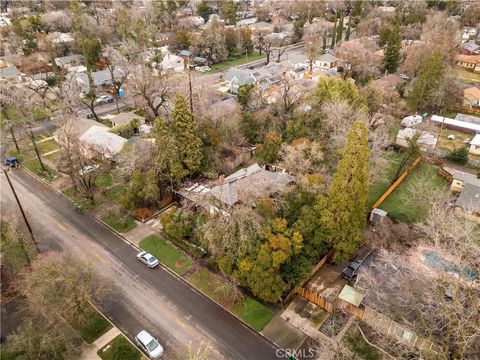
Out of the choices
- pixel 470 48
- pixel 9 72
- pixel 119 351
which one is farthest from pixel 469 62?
pixel 9 72

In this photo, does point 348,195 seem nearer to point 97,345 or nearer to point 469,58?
point 97,345

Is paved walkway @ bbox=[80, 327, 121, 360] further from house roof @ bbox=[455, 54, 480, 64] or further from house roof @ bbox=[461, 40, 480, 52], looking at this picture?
house roof @ bbox=[461, 40, 480, 52]

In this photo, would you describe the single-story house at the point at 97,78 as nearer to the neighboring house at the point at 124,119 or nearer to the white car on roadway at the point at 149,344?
the neighboring house at the point at 124,119

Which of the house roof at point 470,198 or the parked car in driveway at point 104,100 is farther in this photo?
the parked car in driveway at point 104,100

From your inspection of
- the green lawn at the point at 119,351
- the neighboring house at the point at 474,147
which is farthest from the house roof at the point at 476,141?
the green lawn at the point at 119,351

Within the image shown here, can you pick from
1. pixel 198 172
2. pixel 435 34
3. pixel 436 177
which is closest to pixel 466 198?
pixel 436 177

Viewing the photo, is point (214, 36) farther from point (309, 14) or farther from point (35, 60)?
point (309, 14)
